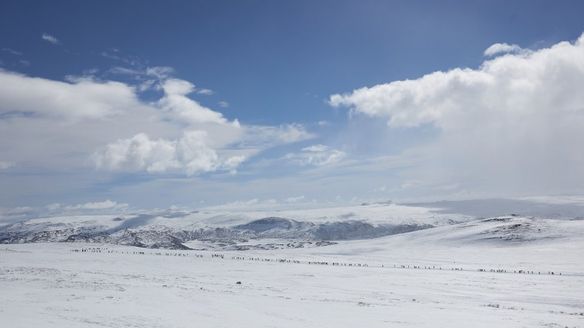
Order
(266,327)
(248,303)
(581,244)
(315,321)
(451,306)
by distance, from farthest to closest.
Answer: (581,244), (451,306), (248,303), (315,321), (266,327)

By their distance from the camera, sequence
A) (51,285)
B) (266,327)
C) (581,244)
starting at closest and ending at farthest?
(266,327) < (51,285) < (581,244)

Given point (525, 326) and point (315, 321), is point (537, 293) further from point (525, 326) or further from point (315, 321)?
point (315, 321)

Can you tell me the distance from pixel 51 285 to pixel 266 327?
20.5 meters

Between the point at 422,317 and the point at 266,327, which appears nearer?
the point at 266,327

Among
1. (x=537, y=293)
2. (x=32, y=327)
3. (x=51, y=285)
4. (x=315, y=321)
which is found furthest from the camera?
(x=537, y=293)

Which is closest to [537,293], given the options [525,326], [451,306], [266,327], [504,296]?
[504,296]

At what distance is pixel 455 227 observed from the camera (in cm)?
16500

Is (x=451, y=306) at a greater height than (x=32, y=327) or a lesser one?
lesser

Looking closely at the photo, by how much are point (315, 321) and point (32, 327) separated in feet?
42.6

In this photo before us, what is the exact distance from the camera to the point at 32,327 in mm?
19297

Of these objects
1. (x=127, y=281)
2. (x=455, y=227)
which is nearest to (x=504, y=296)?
(x=127, y=281)

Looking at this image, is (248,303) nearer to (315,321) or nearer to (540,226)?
(315,321)

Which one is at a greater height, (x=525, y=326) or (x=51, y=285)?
(x=51, y=285)

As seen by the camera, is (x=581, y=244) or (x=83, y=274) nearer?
(x=83, y=274)
